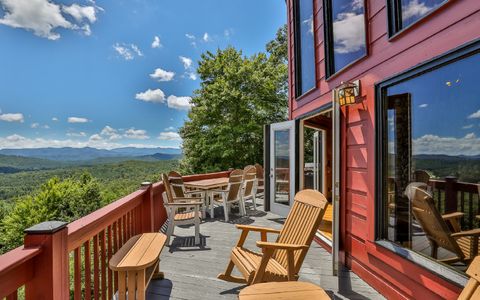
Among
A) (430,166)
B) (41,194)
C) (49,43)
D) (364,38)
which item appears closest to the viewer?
(430,166)

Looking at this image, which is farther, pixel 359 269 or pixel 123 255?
pixel 359 269

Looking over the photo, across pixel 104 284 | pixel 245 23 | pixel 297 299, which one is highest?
pixel 245 23

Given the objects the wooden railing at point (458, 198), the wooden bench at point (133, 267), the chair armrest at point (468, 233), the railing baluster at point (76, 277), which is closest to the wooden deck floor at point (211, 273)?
the wooden bench at point (133, 267)

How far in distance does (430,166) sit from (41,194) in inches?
662

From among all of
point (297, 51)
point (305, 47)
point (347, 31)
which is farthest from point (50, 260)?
point (297, 51)

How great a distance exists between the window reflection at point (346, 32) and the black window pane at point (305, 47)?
67 centimetres

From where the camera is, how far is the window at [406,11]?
2111mm

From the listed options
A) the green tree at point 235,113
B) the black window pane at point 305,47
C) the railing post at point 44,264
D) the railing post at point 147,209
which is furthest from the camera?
the green tree at point 235,113

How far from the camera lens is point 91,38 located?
24.4 m

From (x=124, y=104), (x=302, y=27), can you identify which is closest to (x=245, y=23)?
(x=302, y=27)

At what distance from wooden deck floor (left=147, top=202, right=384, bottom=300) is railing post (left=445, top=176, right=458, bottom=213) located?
115 centimetres

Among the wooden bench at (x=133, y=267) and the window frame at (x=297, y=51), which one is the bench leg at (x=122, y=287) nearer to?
the wooden bench at (x=133, y=267)

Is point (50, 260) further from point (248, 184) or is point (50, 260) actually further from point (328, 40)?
point (248, 184)

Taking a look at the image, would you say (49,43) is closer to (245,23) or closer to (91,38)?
(91,38)
